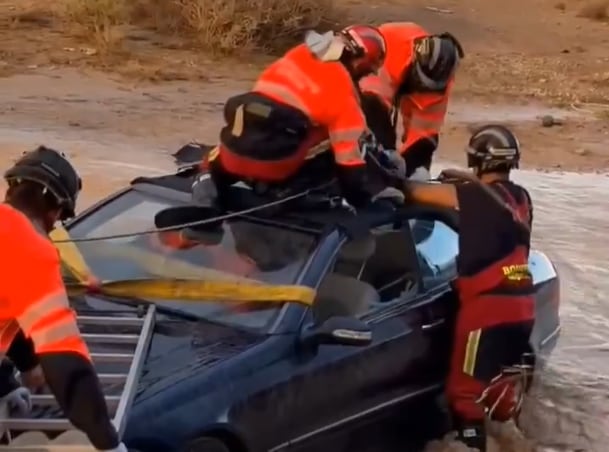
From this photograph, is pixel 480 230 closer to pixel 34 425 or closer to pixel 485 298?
pixel 485 298

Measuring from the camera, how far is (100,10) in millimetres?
21578

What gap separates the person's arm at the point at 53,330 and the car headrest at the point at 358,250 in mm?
2180

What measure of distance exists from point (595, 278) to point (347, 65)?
446cm

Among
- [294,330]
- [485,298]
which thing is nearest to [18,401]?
[294,330]

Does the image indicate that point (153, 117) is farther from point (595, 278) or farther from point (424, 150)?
point (424, 150)

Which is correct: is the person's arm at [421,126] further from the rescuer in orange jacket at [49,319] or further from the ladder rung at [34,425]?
the rescuer in orange jacket at [49,319]

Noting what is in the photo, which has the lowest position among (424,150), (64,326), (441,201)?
(424,150)

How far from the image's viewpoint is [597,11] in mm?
27672

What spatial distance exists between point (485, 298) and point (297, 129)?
117cm

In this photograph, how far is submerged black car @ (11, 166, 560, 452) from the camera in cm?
552

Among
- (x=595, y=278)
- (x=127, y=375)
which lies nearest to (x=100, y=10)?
(x=595, y=278)

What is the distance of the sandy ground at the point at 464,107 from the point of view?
10.8 metres

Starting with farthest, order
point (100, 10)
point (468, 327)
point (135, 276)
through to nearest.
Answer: point (100, 10) → point (468, 327) → point (135, 276)

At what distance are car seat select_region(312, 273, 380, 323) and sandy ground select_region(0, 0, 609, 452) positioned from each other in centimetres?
127
